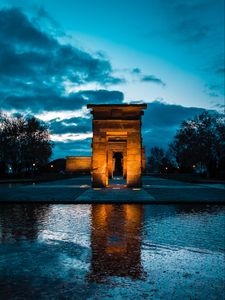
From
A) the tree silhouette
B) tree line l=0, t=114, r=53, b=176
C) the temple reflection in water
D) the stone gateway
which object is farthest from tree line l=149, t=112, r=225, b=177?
the temple reflection in water

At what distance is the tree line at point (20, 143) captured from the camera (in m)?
53.3

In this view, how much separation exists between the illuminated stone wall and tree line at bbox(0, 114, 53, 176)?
69.4ft

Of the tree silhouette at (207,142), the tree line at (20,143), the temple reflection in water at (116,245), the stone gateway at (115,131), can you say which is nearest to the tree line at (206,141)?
the tree silhouette at (207,142)

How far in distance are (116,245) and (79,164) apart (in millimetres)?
72982

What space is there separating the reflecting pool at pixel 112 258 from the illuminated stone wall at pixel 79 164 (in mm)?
68622

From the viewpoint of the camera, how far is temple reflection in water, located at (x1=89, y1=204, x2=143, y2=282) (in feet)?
18.5

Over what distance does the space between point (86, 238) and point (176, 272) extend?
3055 millimetres

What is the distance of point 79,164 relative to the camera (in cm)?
8012

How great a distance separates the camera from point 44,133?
198ft

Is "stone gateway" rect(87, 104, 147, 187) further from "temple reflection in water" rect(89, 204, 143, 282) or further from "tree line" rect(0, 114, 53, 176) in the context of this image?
"tree line" rect(0, 114, 53, 176)

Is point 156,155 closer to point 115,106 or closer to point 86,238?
point 115,106

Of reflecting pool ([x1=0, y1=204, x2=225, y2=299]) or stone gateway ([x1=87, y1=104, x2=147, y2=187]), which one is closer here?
reflecting pool ([x1=0, y1=204, x2=225, y2=299])

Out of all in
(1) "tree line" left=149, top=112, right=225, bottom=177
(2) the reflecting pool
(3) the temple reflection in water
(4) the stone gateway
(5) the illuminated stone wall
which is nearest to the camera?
(2) the reflecting pool

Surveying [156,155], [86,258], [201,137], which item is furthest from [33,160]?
[156,155]
